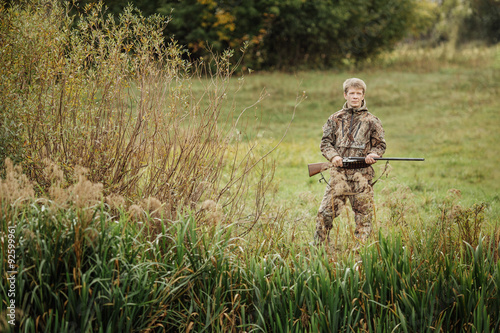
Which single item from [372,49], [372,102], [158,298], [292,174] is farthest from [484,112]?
[158,298]

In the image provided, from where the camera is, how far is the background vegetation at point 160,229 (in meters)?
3.42

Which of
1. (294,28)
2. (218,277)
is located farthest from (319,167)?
(294,28)

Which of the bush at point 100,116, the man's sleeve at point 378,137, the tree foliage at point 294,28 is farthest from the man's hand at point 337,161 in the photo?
the tree foliage at point 294,28

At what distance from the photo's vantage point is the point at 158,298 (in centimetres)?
344

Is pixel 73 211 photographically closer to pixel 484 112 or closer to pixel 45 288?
pixel 45 288

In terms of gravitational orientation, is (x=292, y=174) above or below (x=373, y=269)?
below

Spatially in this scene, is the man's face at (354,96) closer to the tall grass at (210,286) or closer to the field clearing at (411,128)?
the field clearing at (411,128)

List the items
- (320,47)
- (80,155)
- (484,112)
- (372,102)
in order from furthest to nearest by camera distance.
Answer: (320,47) < (372,102) < (484,112) < (80,155)

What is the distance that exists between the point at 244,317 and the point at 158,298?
1.91 ft

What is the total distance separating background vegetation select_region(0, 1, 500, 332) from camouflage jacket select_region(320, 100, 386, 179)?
0.53 meters

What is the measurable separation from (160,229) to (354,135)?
206cm

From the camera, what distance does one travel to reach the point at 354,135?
517 centimetres

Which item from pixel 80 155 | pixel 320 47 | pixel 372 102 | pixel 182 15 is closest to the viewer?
pixel 80 155

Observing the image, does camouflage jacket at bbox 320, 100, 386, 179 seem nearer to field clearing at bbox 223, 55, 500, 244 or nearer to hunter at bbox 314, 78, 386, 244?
hunter at bbox 314, 78, 386, 244
